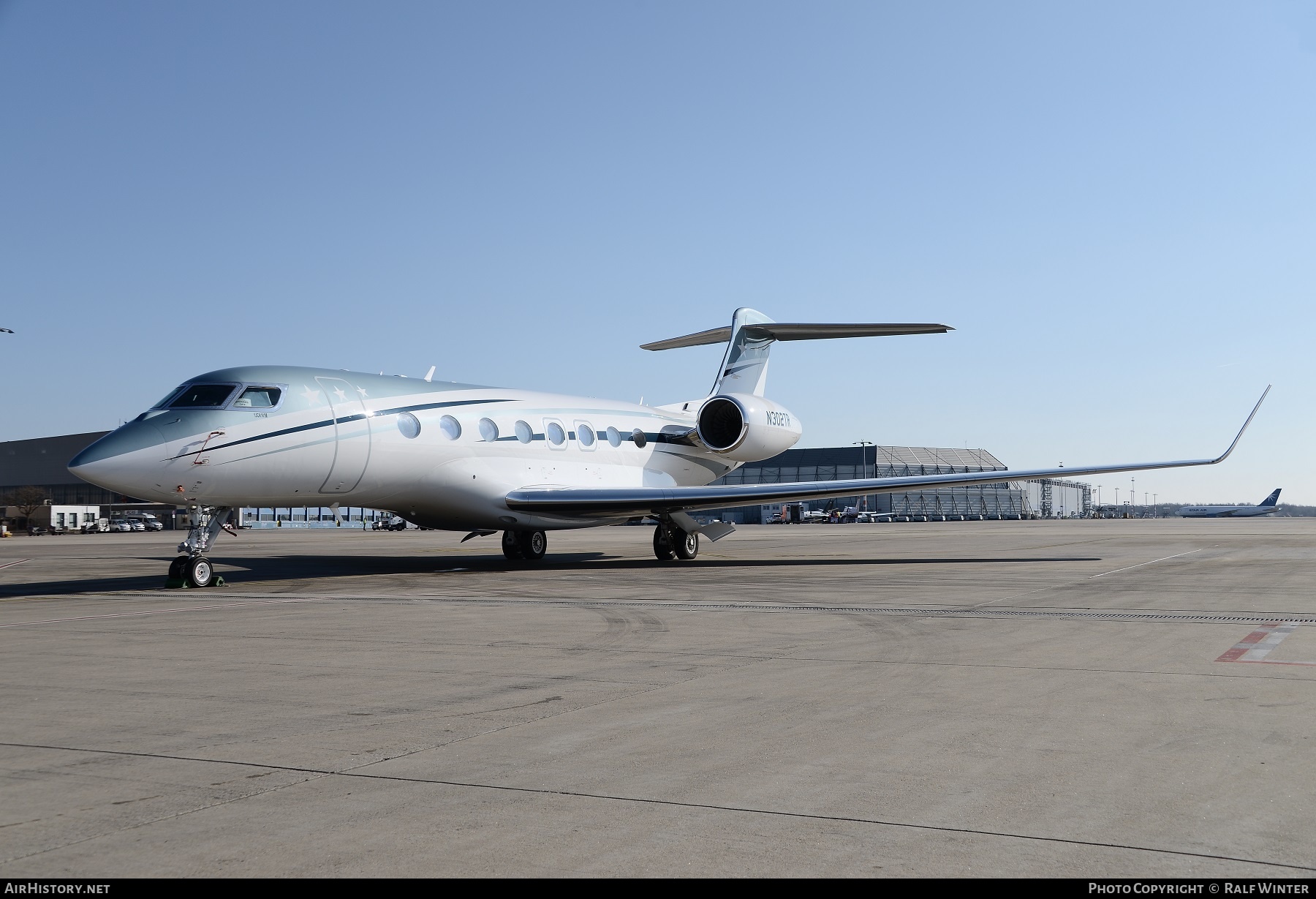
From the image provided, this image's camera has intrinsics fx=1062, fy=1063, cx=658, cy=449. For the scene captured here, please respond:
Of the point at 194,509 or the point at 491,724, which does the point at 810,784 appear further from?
the point at 194,509

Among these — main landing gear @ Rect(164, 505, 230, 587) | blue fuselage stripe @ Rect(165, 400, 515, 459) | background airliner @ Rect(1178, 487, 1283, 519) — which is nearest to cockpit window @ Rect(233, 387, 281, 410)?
blue fuselage stripe @ Rect(165, 400, 515, 459)

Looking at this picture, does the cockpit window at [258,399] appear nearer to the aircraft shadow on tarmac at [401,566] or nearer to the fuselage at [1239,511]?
the aircraft shadow on tarmac at [401,566]

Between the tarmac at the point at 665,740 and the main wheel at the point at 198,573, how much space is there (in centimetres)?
340

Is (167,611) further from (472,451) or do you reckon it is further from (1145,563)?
(1145,563)

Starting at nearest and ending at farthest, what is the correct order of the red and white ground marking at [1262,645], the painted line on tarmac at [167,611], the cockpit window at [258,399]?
1. the red and white ground marking at [1262,645]
2. the painted line on tarmac at [167,611]
3. the cockpit window at [258,399]

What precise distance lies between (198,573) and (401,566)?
629 cm

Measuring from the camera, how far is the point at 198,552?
16.2 metres

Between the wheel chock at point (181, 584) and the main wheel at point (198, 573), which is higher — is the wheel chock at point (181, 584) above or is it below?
below

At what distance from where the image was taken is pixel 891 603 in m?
12.5

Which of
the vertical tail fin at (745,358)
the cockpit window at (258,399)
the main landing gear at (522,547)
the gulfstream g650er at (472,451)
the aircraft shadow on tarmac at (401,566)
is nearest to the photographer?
the gulfstream g650er at (472,451)

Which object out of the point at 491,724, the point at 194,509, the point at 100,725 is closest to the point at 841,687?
the point at 491,724

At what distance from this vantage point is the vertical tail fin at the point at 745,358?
27.3 metres

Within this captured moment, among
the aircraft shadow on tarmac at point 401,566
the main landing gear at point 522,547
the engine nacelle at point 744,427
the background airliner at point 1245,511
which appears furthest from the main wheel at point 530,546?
the background airliner at point 1245,511
